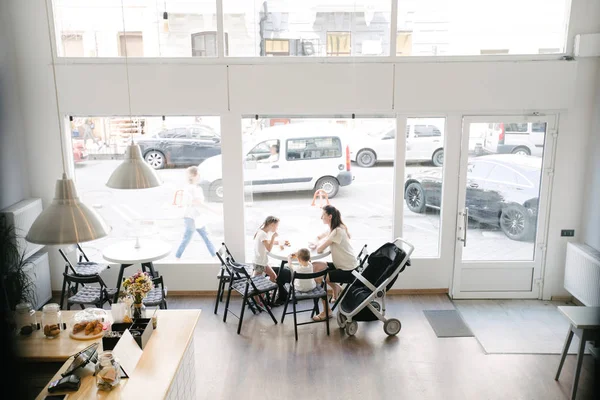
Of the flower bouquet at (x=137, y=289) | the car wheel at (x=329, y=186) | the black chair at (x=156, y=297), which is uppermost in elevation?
the car wheel at (x=329, y=186)

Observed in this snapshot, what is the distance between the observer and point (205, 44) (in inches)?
245

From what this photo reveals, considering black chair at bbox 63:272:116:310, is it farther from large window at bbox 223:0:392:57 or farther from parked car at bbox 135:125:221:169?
large window at bbox 223:0:392:57

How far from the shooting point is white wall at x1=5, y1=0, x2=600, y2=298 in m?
6.16

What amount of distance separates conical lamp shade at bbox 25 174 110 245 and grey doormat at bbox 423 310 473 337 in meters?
4.38

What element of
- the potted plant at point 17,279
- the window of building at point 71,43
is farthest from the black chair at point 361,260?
the window of building at point 71,43

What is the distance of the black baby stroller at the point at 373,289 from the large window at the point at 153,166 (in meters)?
2.02

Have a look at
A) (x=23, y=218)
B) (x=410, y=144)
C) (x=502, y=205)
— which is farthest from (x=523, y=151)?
(x=23, y=218)

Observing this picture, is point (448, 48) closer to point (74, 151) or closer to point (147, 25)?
point (147, 25)

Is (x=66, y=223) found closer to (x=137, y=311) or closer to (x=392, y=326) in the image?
(x=137, y=311)

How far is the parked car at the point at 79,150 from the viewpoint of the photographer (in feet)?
21.2

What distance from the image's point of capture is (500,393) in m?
4.66

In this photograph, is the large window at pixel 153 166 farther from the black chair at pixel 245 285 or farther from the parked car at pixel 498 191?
the parked car at pixel 498 191

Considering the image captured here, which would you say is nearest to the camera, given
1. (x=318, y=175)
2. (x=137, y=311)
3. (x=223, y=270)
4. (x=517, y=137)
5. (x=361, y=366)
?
(x=137, y=311)

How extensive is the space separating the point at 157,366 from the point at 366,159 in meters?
3.97
